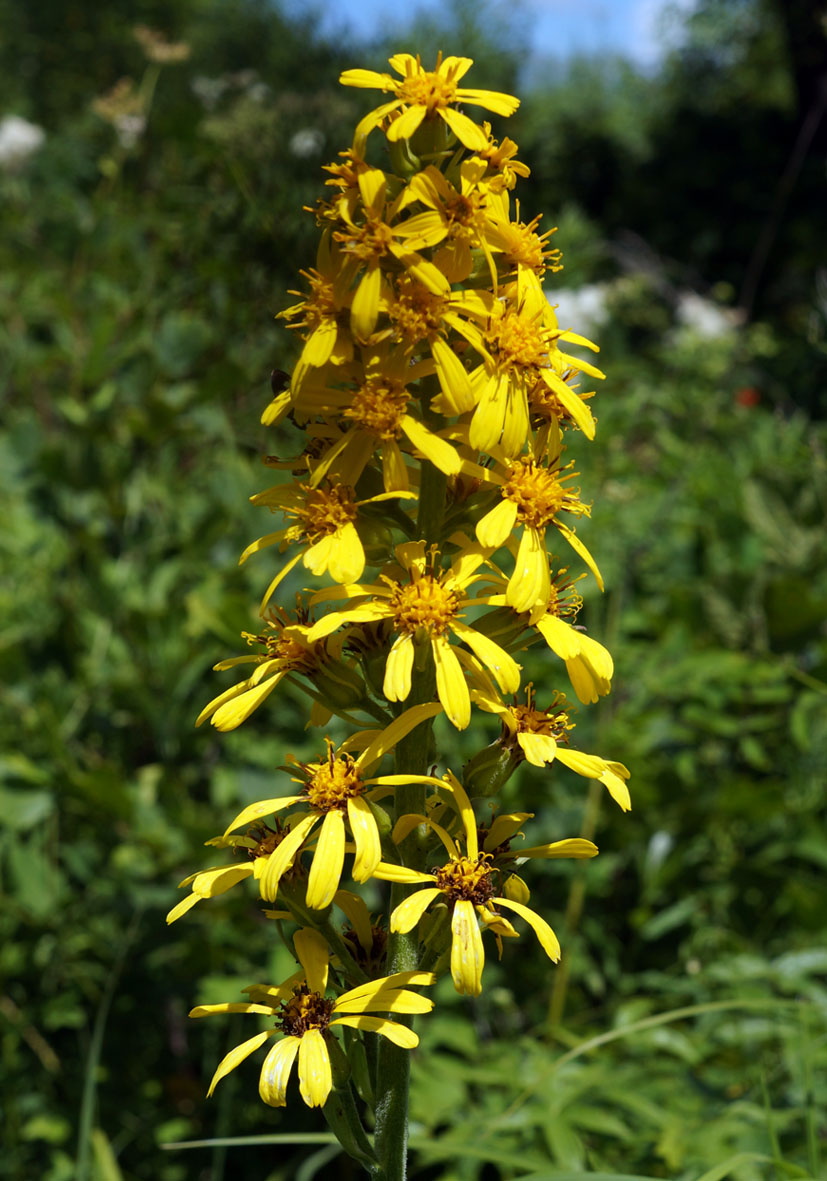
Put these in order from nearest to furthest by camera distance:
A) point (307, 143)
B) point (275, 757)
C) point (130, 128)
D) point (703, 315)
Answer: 1. point (275, 757)
2. point (307, 143)
3. point (130, 128)
4. point (703, 315)

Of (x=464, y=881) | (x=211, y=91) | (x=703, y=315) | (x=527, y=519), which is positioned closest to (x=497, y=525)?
(x=527, y=519)

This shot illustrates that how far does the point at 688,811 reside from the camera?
278cm

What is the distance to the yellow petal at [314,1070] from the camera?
1.05 m

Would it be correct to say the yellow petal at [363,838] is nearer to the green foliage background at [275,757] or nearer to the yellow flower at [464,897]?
the yellow flower at [464,897]

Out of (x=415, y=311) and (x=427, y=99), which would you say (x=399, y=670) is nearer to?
(x=415, y=311)

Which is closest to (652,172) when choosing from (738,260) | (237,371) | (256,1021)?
(738,260)

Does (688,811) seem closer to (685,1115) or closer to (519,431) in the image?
(685,1115)

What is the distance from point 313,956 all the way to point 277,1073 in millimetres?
129

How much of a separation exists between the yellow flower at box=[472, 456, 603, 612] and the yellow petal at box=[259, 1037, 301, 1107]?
0.54 m

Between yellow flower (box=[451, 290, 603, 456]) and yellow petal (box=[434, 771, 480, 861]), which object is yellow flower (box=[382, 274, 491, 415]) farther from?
yellow petal (box=[434, 771, 480, 861])

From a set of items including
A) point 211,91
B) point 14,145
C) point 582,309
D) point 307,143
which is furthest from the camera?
point 14,145

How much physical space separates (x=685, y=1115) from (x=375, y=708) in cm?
127

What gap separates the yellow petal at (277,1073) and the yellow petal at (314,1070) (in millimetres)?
13

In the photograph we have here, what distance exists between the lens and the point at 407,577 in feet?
3.95
